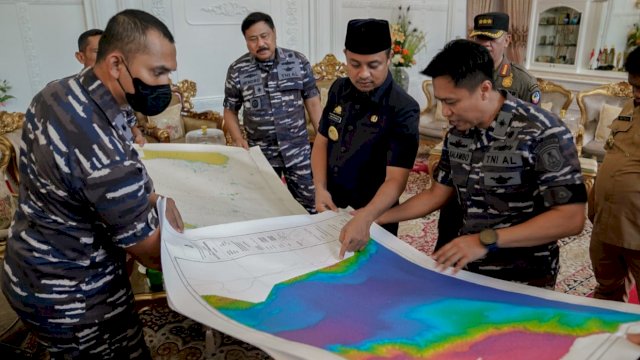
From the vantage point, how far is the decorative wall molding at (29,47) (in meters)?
3.55

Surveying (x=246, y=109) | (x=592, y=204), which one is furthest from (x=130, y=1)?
(x=592, y=204)

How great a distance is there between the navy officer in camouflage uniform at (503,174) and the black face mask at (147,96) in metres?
0.66

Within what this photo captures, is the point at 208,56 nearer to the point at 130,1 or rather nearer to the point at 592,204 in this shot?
the point at 130,1

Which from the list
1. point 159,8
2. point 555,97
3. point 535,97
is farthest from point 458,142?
point 555,97

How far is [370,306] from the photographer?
999 millimetres

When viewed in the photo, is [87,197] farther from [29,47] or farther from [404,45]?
[404,45]

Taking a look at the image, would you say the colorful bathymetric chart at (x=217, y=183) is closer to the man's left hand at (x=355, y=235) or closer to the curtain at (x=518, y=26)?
the man's left hand at (x=355, y=235)

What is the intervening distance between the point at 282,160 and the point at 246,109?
0.34 metres

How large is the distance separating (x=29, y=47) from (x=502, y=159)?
3.85 m

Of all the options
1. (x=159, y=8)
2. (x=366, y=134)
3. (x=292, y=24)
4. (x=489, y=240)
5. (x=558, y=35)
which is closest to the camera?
(x=489, y=240)

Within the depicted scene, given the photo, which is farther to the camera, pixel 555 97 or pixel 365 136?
pixel 555 97

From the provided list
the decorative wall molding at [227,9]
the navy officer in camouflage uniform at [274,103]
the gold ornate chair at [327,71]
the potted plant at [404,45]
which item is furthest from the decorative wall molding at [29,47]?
the potted plant at [404,45]

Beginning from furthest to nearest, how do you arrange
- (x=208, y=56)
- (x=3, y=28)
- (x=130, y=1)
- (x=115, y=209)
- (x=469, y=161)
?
(x=208, y=56) < (x=130, y=1) < (x=3, y=28) < (x=469, y=161) < (x=115, y=209)

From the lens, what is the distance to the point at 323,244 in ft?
4.16
